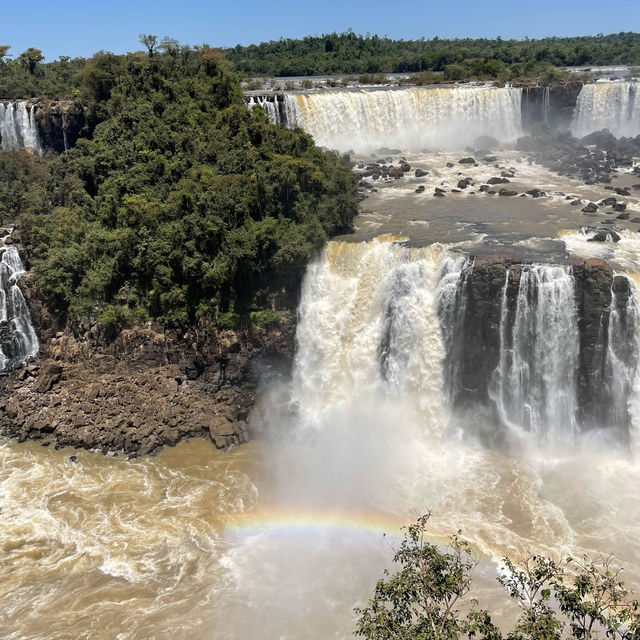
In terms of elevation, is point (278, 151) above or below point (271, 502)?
above

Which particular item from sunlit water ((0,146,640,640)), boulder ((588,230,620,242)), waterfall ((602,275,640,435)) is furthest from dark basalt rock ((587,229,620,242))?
waterfall ((602,275,640,435))

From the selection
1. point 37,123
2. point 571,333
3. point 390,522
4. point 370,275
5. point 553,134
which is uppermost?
point 37,123

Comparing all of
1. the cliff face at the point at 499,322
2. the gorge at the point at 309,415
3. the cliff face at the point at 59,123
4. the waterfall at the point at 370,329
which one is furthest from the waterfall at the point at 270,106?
the cliff face at the point at 499,322

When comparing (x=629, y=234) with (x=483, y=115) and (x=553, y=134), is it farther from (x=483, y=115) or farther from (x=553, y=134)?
(x=483, y=115)

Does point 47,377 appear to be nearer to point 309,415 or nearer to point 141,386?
point 141,386

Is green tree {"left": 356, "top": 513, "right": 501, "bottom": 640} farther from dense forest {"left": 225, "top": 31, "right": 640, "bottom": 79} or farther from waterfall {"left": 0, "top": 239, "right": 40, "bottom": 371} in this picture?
dense forest {"left": 225, "top": 31, "right": 640, "bottom": 79}

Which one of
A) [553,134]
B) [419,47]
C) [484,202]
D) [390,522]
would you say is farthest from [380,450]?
[419,47]

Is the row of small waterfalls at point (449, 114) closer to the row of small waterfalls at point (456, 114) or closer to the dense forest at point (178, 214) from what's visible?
the row of small waterfalls at point (456, 114)
